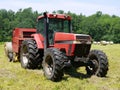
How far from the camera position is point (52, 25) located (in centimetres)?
1335

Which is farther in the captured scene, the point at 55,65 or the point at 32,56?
the point at 32,56

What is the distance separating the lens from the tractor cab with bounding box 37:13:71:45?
43.3 ft

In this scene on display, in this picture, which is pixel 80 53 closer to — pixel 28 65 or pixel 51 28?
pixel 51 28

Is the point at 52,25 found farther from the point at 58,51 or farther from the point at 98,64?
the point at 98,64

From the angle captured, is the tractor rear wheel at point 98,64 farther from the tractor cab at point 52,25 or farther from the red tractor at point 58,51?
the tractor cab at point 52,25

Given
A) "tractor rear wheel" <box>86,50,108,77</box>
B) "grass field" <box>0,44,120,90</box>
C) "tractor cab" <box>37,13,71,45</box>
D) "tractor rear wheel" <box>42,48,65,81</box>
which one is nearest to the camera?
"grass field" <box>0,44,120,90</box>

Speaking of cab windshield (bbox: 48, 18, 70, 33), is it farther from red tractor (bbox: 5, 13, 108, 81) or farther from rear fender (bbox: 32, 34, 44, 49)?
rear fender (bbox: 32, 34, 44, 49)

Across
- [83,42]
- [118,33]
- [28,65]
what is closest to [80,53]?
[83,42]

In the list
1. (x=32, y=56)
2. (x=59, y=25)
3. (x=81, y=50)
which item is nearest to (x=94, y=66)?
(x=81, y=50)

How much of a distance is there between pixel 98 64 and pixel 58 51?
1.94 metres

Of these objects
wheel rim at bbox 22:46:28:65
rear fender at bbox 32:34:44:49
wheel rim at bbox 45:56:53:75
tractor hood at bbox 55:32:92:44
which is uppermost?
tractor hood at bbox 55:32:92:44

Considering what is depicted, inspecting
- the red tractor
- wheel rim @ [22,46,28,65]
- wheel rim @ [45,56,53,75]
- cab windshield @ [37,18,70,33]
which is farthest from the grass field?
cab windshield @ [37,18,70,33]

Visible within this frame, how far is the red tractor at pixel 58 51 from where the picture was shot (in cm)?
1123

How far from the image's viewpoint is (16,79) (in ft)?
37.5
